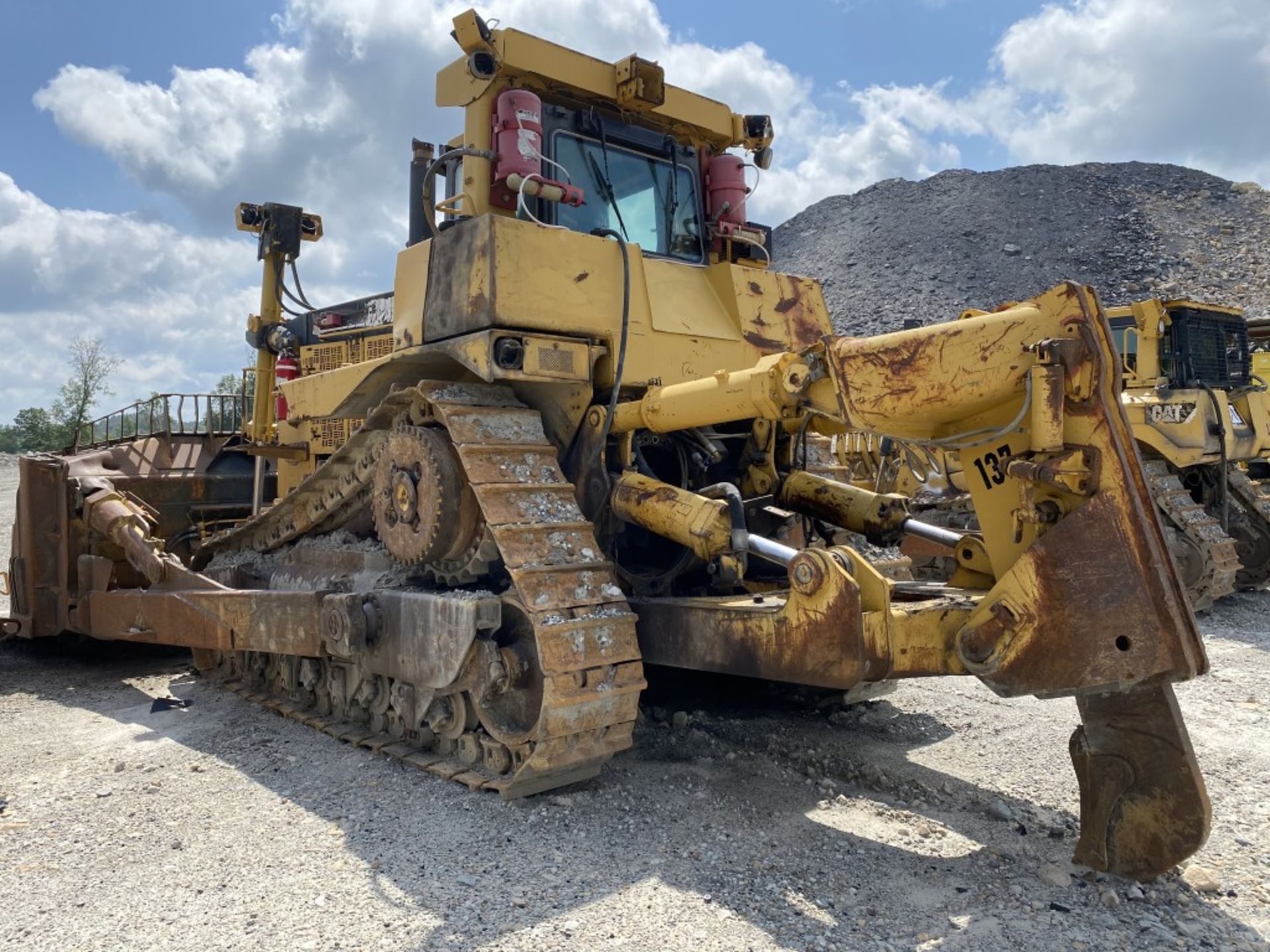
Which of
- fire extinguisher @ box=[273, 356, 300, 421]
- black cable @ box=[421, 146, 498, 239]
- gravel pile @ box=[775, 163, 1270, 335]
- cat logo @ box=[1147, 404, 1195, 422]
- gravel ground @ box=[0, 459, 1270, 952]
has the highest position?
gravel pile @ box=[775, 163, 1270, 335]

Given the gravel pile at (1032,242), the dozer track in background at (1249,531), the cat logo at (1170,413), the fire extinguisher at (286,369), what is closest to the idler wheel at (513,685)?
the fire extinguisher at (286,369)

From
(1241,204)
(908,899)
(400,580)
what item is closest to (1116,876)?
(908,899)

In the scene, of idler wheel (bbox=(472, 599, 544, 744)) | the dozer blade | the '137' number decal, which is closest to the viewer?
the dozer blade

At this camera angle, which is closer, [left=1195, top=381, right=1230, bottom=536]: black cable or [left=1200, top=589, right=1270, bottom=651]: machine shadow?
[left=1200, top=589, right=1270, bottom=651]: machine shadow

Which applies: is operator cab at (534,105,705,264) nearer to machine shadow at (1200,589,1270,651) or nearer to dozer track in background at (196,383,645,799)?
dozer track in background at (196,383,645,799)

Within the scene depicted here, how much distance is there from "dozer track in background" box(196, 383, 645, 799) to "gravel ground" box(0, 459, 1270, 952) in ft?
0.67

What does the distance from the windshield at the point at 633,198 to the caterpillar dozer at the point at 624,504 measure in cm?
2

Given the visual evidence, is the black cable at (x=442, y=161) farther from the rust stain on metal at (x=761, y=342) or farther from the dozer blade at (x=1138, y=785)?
the dozer blade at (x=1138, y=785)

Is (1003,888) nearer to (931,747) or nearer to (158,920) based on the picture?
(931,747)

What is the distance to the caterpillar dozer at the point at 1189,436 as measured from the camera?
33.1 feet

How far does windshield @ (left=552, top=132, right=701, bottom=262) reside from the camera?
5.75 metres

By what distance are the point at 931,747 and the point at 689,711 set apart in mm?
1318

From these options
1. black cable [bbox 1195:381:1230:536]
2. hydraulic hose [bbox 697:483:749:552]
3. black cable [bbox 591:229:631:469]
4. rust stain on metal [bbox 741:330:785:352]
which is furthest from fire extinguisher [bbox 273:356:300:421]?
black cable [bbox 1195:381:1230:536]

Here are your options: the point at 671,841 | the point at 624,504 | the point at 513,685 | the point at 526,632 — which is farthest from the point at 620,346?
the point at 671,841
